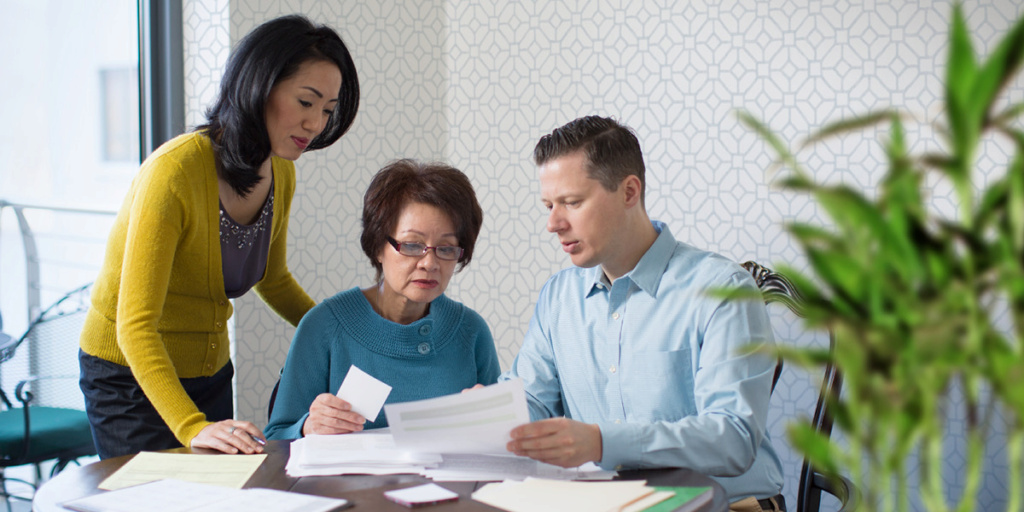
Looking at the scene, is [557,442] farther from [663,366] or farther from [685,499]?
[663,366]

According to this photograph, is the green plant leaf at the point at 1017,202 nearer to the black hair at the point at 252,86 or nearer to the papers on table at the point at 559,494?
the papers on table at the point at 559,494

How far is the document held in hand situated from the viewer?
1.39 meters

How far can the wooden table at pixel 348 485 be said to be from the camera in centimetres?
134

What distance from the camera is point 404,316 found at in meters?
2.11

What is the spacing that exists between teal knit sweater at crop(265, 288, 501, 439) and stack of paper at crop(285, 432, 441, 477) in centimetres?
30

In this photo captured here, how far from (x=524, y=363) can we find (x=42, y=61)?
6.95 ft

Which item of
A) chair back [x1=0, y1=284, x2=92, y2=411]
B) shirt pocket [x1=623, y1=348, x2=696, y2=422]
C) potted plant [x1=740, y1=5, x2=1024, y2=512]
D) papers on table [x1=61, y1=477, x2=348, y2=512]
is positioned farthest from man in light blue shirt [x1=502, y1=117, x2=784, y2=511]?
chair back [x1=0, y1=284, x2=92, y2=411]

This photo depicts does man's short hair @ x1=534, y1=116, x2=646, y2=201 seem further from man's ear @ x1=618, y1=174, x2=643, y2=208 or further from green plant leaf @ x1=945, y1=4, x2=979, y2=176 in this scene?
green plant leaf @ x1=945, y1=4, x2=979, y2=176

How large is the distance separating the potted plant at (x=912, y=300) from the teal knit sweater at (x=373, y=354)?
59.3 inches

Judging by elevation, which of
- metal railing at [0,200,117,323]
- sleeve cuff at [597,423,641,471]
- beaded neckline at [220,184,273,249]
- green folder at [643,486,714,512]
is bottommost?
green folder at [643,486,714,512]

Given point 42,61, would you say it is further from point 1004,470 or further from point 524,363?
point 1004,470

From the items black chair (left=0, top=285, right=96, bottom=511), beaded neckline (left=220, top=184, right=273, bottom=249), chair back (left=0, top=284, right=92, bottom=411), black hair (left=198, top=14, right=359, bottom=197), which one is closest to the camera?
black hair (left=198, top=14, right=359, bottom=197)

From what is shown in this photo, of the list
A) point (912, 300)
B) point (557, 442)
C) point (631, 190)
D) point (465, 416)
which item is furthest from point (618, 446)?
point (912, 300)

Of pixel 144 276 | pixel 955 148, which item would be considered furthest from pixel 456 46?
pixel 955 148
